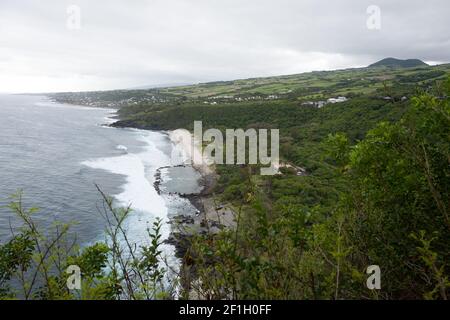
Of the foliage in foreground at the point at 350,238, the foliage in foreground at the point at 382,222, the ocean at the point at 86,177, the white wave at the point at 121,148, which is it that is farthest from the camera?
the white wave at the point at 121,148

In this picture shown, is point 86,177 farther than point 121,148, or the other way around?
point 121,148

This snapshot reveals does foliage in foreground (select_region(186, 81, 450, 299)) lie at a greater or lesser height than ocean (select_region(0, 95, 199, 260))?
greater

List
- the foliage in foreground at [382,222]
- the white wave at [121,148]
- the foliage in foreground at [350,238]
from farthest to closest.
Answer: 1. the white wave at [121,148]
2. the foliage in foreground at [382,222]
3. the foliage in foreground at [350,238]

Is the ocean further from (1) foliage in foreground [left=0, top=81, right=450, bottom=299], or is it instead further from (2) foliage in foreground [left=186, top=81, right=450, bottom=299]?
(2) foliage in foreground [left=186, top=81, right=450, bottom=299]

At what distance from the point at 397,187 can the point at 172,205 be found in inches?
1295

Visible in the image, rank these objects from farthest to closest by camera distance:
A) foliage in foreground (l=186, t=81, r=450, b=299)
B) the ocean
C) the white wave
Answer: the white wave, the ocean, foliage in foreground (l=186, t=81, r=450, b=299)

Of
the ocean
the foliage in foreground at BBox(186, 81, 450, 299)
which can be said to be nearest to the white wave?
the ocean

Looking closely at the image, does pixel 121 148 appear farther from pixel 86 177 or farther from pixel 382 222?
pixel 382 222

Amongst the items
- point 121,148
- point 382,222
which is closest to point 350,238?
point 382,222

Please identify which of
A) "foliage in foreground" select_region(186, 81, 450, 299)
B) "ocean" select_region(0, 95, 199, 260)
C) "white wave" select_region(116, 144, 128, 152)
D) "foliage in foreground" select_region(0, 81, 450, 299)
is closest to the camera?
"foliage in foreground" select_region(0, 81, 450, 299)

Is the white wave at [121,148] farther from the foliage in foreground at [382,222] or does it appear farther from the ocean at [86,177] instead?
the foliage in foreground at [382,222]

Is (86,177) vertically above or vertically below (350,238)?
below

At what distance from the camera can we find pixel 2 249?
7.26 m

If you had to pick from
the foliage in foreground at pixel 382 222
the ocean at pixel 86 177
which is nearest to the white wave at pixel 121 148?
the ocean at pixel 86 177
